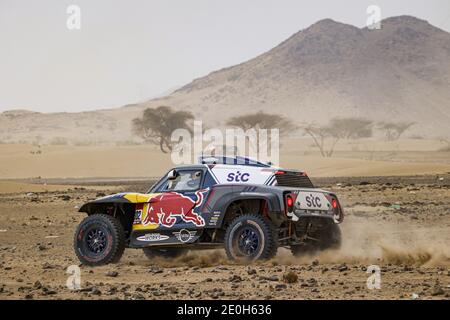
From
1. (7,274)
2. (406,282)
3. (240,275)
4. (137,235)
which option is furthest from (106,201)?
(406,282)

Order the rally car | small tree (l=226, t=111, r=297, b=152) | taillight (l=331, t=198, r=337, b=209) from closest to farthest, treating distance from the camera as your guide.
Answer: the rally car
taillight (l=331, t=198, r=337, b=209)
small tree (l=226, t=111, r=297, b=152)

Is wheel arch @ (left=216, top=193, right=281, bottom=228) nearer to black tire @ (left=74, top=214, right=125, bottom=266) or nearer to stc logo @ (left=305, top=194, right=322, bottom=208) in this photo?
stc logo @ (left=305, top=194, right=322, bottom=208)

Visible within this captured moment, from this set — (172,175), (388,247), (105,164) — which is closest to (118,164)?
(105,164)

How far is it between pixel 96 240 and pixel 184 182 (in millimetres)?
1570

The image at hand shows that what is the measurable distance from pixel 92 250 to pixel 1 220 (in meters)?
11.4

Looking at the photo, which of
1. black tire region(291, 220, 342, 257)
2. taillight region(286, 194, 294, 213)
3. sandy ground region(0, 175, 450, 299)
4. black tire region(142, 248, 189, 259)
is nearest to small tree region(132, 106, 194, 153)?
sandy ground region(0, 175, 450, 299)

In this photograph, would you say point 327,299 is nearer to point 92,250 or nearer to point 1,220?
point 92,250

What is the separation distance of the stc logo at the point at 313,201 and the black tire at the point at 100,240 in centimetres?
278

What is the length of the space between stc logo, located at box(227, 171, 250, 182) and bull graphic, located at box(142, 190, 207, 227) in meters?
0.42

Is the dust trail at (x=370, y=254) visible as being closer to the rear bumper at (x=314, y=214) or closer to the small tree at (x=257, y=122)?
the rear bumper at (x=314, y=214)

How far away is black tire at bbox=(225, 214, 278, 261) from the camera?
43.6ft

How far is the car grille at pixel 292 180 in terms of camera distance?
13902 millimetres

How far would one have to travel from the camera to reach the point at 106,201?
14680 millimetres

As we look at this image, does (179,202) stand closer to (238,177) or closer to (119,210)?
(238,177)
